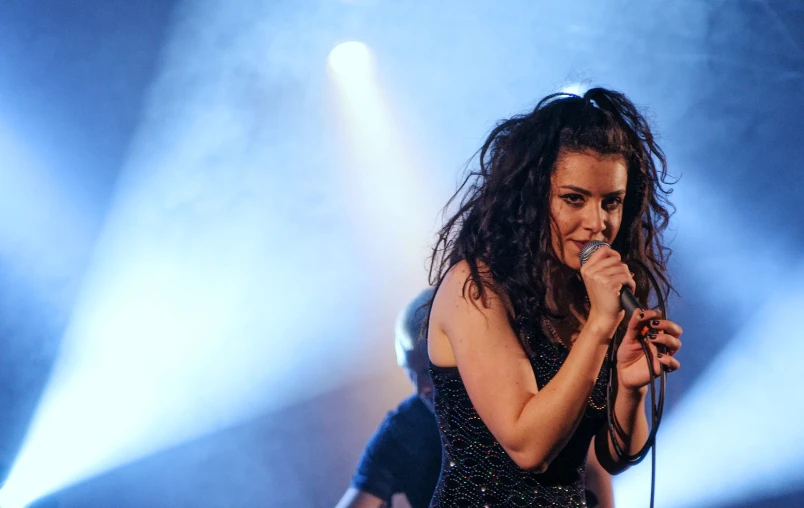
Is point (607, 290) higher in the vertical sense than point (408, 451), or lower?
lower

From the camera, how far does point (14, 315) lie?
3.15 m

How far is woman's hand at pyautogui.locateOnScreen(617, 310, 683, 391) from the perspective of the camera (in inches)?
52.6

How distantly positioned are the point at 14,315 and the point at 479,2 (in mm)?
2823

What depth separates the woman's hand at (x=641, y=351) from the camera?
1.34 m

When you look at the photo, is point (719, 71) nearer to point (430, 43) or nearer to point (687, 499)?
point (430, 43)

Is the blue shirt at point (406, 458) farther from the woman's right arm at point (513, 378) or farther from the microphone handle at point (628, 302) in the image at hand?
the microphone handle at point (628, 302)

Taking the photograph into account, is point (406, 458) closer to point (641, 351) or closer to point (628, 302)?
point (641, 351)

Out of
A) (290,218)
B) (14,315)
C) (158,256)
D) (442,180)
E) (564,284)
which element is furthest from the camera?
(442,180)

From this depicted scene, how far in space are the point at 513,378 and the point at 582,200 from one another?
470mm

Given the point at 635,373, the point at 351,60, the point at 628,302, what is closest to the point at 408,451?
the point at 635,373

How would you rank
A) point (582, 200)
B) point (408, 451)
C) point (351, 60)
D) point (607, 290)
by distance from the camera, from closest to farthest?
point (607, 290)
point (582, 200)
point (408, 451)
point (351, 60)

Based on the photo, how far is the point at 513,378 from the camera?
4.46 feet

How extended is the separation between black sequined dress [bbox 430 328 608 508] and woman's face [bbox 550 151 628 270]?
233 mm

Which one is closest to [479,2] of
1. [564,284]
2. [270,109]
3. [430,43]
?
[430,43]
